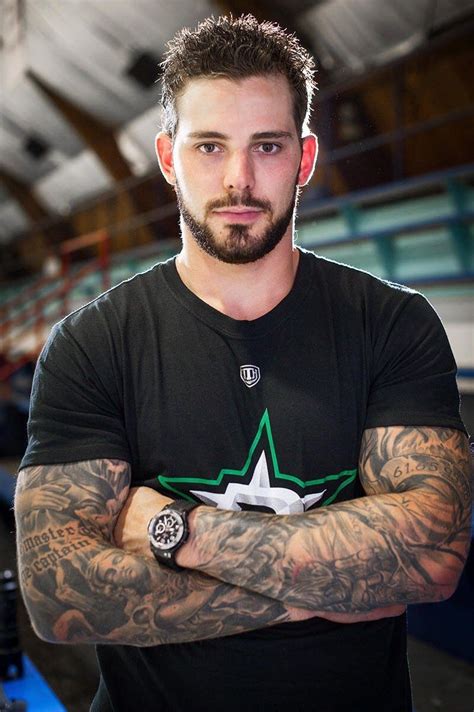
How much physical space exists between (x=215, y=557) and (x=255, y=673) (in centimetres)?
22

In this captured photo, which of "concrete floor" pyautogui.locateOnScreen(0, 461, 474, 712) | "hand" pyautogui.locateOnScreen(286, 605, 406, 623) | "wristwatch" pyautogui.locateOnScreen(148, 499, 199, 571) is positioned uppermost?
"wristwatch" pyautogui.locateOnScreen(148, 499, 199, 571)

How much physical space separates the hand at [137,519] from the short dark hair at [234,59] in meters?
0.61

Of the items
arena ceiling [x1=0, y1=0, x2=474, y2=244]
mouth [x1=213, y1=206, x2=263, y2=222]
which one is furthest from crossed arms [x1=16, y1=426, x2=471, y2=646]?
arena ceiling [x1=0, y1=0, x2=474, y2=244]

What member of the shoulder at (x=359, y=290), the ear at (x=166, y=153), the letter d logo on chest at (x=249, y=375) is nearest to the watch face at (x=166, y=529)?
the letter d logo on chest at (x=249, y=375)

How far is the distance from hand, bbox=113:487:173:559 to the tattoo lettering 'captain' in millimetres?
28

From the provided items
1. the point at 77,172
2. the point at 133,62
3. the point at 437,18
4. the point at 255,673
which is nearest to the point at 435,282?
the point at 437,18

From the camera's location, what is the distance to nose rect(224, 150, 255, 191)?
Answer: 120cm

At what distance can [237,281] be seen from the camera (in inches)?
50.6

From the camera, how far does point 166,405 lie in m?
1.22

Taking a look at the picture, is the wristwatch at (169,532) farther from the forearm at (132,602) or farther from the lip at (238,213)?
the lip at (238,213)

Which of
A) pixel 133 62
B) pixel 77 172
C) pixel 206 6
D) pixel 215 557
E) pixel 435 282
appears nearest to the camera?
pixel 215 557

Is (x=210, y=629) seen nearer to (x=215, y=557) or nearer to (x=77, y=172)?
(x=215, y=557)

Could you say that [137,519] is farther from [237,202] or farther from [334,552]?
[237,202]

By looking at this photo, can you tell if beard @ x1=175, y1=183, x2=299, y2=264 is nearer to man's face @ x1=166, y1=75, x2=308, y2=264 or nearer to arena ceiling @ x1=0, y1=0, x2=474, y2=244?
man's face @ x1=166, y1=75, x2=308, y2=264
